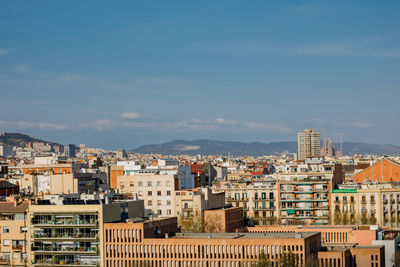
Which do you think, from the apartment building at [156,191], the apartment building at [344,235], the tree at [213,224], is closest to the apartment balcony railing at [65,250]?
the tree at [213,224]

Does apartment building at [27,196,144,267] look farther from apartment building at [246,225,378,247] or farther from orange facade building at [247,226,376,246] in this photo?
orange facade building at [247,226,376,246]

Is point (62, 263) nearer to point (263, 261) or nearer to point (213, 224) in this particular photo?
point (263, 261)

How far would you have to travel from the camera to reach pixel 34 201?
87500mm

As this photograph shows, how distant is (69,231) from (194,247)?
530 inches

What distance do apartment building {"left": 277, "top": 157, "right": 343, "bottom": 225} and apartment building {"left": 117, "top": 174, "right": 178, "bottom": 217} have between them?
17711 mm

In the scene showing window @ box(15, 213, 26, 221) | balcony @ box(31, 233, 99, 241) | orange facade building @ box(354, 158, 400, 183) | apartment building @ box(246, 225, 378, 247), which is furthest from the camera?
orange facade building @ box(354, 158, 400, 183)

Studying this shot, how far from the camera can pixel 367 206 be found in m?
122

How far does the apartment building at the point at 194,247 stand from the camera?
76.5 meters

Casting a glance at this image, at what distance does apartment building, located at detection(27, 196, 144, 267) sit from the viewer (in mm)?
82000

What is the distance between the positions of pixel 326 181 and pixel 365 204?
7348 mm

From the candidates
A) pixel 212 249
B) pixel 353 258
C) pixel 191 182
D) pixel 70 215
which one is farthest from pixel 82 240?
pixel 191 182

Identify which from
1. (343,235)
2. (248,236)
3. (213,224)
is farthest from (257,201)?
(248,236)

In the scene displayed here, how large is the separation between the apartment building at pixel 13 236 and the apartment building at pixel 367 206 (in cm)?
5344

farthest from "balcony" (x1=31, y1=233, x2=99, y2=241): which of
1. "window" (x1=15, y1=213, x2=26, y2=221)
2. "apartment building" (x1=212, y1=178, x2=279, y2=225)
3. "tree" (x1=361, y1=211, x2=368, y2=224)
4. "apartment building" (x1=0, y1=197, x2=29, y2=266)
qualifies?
"tree" (x1=361, y1=211, x2=368, y2=224)
